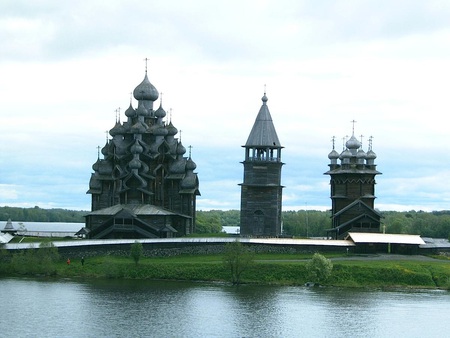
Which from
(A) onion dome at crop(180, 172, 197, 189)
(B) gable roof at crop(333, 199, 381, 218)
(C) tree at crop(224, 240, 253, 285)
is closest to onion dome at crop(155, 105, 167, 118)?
(A) onion dome at crop(180, 172, 197, 189)

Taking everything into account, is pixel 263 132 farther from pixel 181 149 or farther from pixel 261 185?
pixel 181 149

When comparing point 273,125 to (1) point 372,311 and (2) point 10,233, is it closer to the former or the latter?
(2) point 10,233

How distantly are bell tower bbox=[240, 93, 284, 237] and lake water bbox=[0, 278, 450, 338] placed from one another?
58.3 feet

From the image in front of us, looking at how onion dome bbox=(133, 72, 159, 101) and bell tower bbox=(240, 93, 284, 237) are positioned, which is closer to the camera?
bell tower bbox=(240, 93, 284, 237)

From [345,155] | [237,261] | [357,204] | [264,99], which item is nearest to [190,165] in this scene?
[264,99]

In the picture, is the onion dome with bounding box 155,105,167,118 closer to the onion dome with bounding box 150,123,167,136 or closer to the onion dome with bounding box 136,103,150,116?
the onion dome with bounding box 136,103,150,116

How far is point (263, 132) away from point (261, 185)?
13.7 ft

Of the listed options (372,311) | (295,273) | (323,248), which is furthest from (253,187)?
(372,311)

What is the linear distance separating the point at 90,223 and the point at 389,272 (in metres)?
27.3

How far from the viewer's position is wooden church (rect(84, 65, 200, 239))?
7894 centimetres

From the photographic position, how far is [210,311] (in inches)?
2034

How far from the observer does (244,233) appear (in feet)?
262

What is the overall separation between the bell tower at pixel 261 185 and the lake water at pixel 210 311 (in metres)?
17.8

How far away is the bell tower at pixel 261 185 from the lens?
79.7 m
